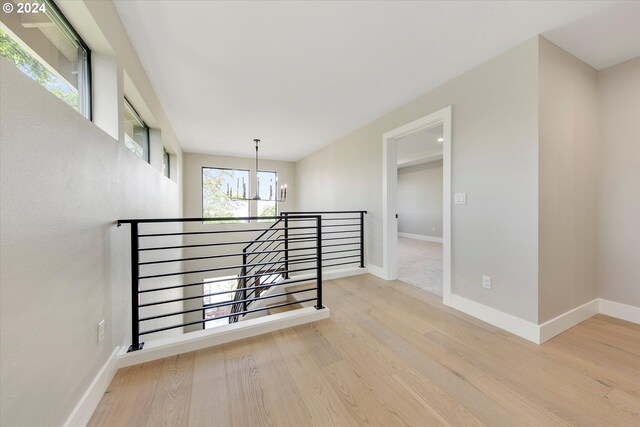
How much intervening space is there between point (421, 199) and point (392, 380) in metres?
7.24

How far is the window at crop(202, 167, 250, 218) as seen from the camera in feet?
19.9

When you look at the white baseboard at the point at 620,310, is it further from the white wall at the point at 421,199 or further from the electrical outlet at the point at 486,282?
the white wall at the point at 421,199

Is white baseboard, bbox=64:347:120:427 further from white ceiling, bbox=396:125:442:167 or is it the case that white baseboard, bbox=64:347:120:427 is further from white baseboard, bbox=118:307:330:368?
white ceiling, bbox=396:125:442:167

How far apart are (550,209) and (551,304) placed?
785 millimetres

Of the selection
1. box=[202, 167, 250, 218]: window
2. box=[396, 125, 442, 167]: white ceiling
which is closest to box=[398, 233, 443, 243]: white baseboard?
box=[396, 125, 442, 167]: white ceiling

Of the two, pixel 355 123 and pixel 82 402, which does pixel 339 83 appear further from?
pixel 82 402

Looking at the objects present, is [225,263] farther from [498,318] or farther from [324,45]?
[498,318]

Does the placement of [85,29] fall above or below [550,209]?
above

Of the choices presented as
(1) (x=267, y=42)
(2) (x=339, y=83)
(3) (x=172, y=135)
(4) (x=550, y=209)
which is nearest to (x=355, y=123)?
(2) (x=339, y=83)

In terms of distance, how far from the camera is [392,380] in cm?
146

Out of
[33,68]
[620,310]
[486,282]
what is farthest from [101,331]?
[620,310]

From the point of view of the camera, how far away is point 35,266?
903 mm

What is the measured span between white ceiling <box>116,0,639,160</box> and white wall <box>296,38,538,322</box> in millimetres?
178

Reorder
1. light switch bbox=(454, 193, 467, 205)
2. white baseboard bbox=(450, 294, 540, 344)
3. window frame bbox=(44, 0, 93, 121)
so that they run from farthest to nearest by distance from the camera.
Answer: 1. light switch bbox=(454, 193, 467, 205)
2. white baseboard bbox=(450, 294, 540, 344)
3. window frame bbox=(44, 0, 93, 121)
